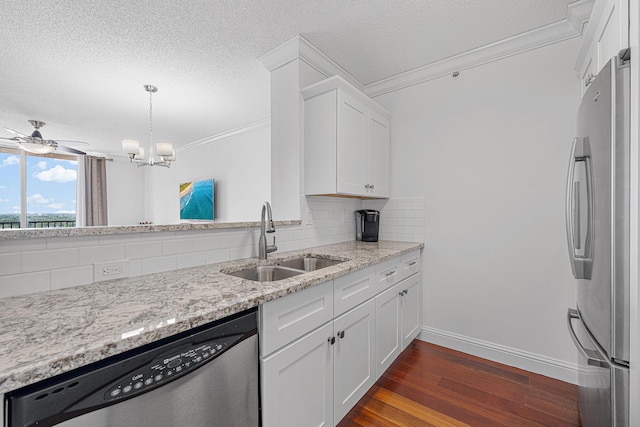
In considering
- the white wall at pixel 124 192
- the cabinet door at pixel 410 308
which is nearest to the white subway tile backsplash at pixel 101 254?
the cabinet door at pixel 410 308

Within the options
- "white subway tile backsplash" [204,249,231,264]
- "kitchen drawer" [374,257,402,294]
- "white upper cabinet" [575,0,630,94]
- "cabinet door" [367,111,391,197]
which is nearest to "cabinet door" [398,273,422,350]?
"kitchen drawer" [374,257,402,294]

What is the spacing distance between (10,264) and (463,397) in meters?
2.35

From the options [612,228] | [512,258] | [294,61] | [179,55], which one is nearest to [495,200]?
[512,258]

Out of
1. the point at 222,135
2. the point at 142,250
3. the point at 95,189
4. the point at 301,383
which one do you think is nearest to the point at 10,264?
the point at 142,250

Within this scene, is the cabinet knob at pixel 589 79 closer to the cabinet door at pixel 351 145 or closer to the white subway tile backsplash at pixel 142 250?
the cabinet door at pixel 351 145

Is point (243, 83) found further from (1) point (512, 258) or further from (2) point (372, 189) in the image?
(1) point (512, 258)

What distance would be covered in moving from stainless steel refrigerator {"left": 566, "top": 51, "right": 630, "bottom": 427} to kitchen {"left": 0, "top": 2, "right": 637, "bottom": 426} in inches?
32.6

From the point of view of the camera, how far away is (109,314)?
0.81 meters

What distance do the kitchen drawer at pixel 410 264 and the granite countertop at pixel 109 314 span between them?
984 millimetres

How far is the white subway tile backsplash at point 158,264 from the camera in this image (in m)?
1.30

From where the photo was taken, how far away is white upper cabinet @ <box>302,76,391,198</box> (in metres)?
2.07

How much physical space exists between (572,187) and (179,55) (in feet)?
9.65

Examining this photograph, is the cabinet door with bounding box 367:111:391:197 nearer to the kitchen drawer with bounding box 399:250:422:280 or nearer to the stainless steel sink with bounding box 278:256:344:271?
the kitchen drawer with bounding box 399:250:422:280

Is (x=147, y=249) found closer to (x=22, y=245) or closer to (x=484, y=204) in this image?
(x=22, y=245)
